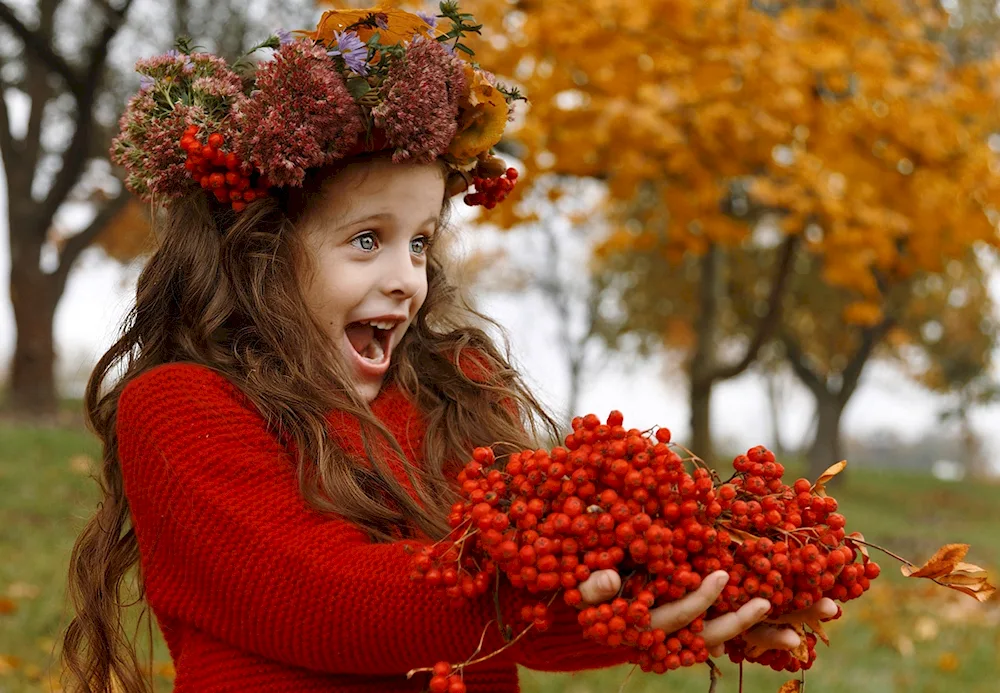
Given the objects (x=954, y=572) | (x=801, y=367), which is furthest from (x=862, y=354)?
(x=954, y=572)

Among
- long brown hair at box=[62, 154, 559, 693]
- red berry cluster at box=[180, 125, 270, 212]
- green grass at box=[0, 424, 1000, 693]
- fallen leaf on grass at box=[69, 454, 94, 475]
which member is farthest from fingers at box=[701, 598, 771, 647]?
fallen leaf on grass at box=[69, 454, 94, 475]

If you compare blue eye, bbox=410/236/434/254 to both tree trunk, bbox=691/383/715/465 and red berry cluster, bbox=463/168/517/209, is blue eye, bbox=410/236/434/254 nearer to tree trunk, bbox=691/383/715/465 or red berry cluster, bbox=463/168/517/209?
red berry cluster, bbox=463/168/517/209

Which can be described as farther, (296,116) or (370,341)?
(370,341)

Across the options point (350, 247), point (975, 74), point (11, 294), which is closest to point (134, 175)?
point (350, 247)

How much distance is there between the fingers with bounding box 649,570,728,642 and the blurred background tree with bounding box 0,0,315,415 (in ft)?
24.2

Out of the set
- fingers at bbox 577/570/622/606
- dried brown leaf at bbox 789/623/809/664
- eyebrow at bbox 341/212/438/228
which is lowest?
dried brown leaf at bbox 789/623/809/664

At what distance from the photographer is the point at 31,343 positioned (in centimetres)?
975

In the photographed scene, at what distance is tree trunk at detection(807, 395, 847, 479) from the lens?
572 inches

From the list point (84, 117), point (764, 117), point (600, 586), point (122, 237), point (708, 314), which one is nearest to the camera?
point (600, 586)

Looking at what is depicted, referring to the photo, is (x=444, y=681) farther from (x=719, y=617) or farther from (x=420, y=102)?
(x=420, y=102)

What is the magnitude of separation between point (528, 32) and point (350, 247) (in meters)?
3.71

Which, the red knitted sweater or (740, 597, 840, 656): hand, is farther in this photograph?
the red knitted sweater

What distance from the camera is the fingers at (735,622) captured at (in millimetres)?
1227

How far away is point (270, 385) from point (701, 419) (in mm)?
6662
